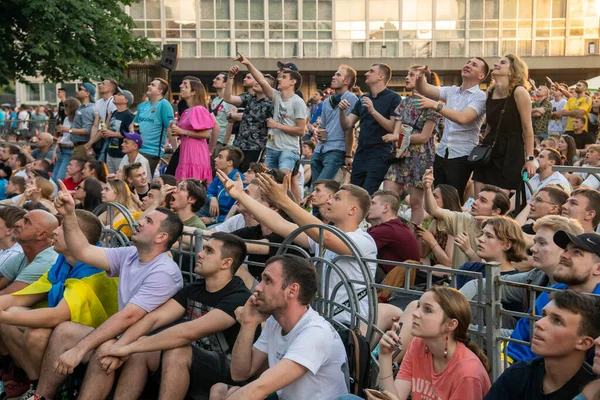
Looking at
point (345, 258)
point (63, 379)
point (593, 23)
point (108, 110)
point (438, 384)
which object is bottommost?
point (63, 379)

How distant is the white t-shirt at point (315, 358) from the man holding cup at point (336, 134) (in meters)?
5.32

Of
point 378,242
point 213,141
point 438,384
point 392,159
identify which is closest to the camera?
point 438,384

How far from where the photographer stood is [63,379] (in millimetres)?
6355

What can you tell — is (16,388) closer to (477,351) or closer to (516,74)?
(477,351)

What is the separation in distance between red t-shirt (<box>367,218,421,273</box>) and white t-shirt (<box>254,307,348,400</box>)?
1882mm

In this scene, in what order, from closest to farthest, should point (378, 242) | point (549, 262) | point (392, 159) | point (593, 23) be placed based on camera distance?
point (549, 262)
point (378, 242)
point (392, 159)
point (593, 23)

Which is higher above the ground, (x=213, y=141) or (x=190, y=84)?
(x=190, y=84)

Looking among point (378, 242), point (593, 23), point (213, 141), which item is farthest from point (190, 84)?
point (593, 23)

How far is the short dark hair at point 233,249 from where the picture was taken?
604cm

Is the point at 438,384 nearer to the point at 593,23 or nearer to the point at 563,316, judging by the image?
the point at 563,316

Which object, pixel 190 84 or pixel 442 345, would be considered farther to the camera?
pixel 190 84

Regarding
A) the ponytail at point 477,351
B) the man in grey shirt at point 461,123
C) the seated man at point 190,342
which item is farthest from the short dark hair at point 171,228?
the man in grey shirt at point 461,123

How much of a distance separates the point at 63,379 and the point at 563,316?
372cm

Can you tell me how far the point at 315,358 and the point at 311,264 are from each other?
0.68m
